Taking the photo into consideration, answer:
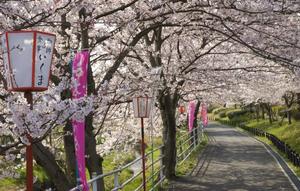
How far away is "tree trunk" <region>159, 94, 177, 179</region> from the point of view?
57.6 feet

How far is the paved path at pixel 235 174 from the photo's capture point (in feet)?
53.0

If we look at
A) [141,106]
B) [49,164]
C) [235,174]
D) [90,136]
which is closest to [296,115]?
[235,174]

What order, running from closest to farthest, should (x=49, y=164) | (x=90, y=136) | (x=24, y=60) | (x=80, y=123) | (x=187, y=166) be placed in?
(x=24, y=60) → (x=80, y=123) → (x=49, y=164) → (x=90, y=136) → (x=187, y=166)

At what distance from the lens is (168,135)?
1795cm

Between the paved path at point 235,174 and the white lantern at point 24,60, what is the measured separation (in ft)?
37.2

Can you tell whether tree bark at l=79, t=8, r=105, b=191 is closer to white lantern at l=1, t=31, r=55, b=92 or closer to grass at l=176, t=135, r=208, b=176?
white lantern at l=1, t=31, r=55, b=92

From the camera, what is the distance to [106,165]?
2827cm

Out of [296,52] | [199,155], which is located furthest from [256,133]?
[296,52]

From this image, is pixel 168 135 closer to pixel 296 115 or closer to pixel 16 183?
pixel 16 183

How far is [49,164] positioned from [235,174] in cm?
1299

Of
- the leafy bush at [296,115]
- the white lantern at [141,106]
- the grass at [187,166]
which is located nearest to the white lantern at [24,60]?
the white lantern at [141,106]

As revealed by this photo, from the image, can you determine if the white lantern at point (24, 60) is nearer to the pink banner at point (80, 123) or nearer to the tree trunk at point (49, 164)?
the pink banner at point (80, 123)

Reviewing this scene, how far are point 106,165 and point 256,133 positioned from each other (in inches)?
694

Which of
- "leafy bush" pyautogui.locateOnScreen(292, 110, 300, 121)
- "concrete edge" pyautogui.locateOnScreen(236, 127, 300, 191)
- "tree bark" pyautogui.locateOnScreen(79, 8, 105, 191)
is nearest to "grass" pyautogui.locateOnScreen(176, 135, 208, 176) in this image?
"concrete edge" pyautogui.locateOnScreen(236, 127, 300, 191)
